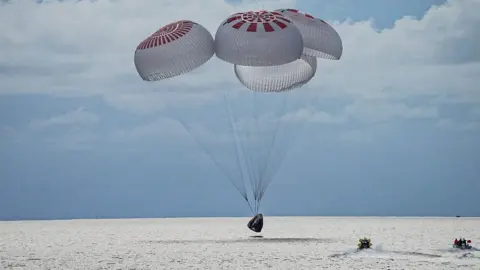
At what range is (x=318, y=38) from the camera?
949 inches

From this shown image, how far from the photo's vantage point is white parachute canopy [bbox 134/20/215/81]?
23234 mm

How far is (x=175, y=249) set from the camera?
28.2 meters

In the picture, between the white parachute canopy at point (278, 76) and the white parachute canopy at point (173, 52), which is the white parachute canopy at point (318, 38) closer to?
the white parachute canopy at point (278, 76)

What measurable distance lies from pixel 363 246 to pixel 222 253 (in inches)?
196

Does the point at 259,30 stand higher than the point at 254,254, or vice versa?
the point at 259,30

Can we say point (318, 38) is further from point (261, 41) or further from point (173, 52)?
point (173, 52)

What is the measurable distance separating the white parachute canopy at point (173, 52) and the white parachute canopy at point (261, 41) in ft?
2.37

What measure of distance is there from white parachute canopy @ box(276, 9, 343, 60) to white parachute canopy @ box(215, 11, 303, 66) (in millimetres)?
1074

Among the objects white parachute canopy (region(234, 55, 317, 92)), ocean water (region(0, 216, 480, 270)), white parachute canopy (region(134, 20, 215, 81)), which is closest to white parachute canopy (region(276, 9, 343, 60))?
white parachute canopy (region(234, 55, 317, 92))

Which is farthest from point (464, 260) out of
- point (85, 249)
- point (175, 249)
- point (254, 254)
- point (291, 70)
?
point (85, 249)

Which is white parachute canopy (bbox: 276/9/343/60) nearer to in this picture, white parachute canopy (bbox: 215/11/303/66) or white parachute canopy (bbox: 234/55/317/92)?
white parachute canopy (bbox: 215/11/303/66)

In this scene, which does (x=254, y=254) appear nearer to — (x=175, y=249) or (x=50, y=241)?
(x=175, y=249)

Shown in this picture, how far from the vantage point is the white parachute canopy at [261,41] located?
22453 mm

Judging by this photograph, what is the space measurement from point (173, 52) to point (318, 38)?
15.6ft
